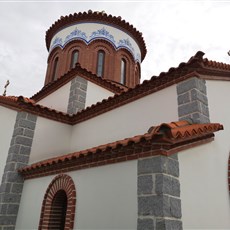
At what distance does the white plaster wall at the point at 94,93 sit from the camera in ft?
26.9

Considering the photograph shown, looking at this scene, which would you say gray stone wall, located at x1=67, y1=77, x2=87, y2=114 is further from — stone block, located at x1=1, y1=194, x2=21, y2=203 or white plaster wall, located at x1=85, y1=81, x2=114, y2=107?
stone block, located at x1=1, y1=194, x2=21, y2=203

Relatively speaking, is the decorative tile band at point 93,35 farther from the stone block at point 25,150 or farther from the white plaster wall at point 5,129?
the stone block at point 25,150

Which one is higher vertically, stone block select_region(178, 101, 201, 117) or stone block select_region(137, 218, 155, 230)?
stone block select_region(178, 101, 201, 117)

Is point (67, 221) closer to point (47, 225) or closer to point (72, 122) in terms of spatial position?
point (47, 225)

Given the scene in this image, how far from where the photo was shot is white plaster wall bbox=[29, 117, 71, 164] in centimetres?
645

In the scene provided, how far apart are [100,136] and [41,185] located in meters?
1.84

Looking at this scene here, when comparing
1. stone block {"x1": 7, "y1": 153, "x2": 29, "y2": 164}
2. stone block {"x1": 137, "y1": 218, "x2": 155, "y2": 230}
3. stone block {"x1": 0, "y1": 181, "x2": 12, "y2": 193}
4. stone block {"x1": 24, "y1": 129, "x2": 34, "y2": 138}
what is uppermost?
stone block {"x1": 24, "y1": 129, "x2": 34, "y2": 138}

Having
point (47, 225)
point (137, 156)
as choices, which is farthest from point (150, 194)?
point (47, 225)

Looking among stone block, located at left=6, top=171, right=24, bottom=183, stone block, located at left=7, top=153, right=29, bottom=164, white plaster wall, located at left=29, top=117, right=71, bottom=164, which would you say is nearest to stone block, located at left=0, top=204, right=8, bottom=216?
stone block, located at left=6, top=171, right=24, bottom=183

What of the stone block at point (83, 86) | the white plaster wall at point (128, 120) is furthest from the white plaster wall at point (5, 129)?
the stone block at point (83, 86)

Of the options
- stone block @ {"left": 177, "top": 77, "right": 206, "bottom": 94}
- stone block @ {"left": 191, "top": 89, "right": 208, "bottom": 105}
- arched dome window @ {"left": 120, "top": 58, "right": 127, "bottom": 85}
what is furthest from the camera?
arched dome window @ {"left": 120, "top": 58, "right": 127, "bottom": 85}

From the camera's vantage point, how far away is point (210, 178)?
4.03m

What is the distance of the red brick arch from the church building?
19 millimetres

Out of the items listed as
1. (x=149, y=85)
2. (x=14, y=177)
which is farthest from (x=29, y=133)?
(x=149, y=85)
